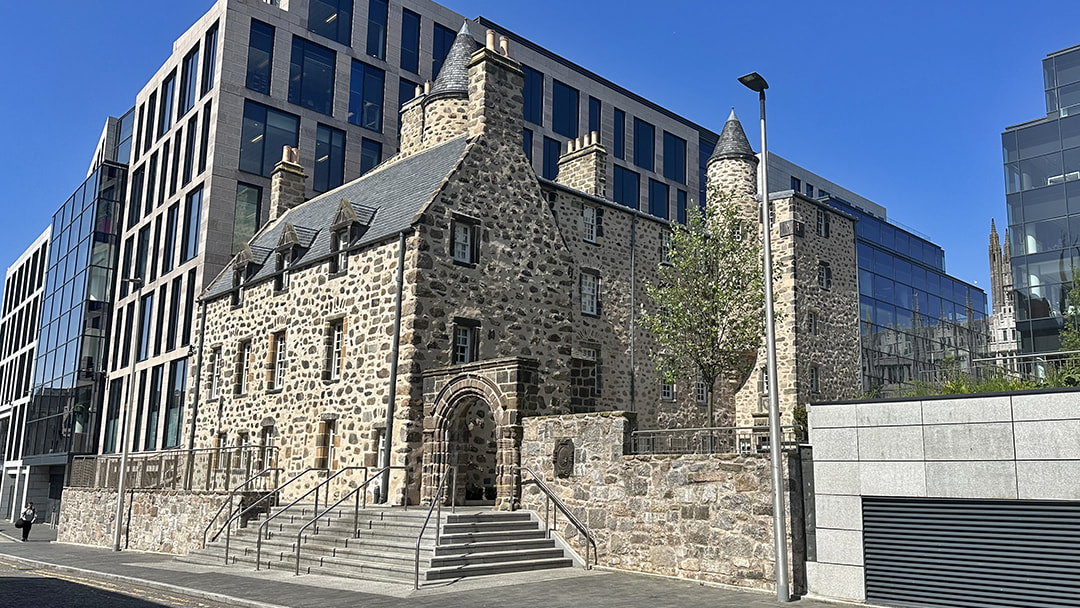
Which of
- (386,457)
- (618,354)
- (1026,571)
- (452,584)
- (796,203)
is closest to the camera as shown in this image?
(1026,571)

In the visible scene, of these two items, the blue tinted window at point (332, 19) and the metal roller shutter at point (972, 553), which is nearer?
the metal roller shutter at point (972, 553)

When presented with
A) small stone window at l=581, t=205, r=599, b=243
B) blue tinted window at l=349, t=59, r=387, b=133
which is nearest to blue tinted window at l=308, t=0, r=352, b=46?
blue tinted window at l=349, t=59, r=387, b=133

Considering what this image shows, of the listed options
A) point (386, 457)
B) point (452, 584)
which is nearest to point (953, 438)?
point (452, 584)

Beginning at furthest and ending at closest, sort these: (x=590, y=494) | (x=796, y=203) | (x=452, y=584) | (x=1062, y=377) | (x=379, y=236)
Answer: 1. (x=796, y=203)
2. (x=379, y=236)
3. (x=590, y=494)
4. (x=1062, y=377)
5. (x=452, y=584)

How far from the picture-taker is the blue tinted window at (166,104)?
45062 millimetres

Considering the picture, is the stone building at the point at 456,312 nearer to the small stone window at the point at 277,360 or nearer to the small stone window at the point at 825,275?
the small stone window at the point at 277,360

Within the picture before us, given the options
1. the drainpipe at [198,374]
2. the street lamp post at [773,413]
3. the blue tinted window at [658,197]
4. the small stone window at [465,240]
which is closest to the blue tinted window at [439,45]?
the blue tinted window at [658,197]

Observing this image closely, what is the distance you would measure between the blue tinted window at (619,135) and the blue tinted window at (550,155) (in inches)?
170

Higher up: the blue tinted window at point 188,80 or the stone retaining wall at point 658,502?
the blue tinted window at point 188,80

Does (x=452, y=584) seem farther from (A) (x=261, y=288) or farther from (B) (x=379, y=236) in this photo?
Answer: (A) (x=261, y=288)

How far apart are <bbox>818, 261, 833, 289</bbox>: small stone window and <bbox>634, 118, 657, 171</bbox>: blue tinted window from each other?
70.5ft

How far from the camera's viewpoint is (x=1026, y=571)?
12.3 metres

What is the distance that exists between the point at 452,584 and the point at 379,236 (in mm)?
10793

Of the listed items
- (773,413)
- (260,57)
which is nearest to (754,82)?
(773,413)
